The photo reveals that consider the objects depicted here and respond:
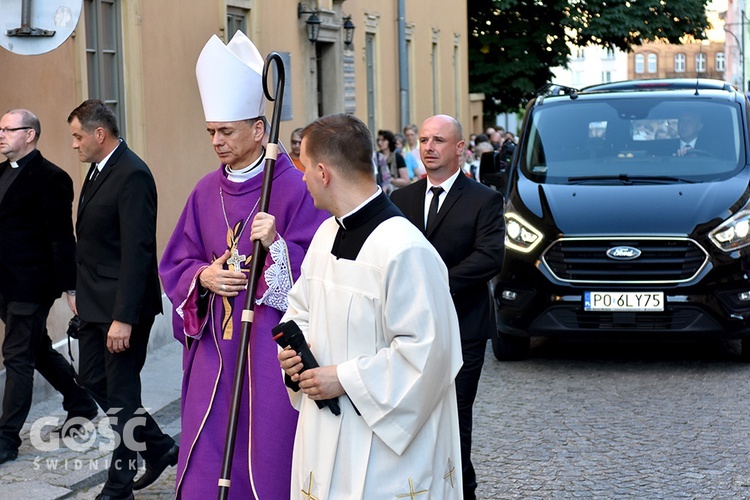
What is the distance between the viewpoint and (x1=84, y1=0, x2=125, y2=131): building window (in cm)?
1030

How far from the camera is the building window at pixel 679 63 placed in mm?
127875

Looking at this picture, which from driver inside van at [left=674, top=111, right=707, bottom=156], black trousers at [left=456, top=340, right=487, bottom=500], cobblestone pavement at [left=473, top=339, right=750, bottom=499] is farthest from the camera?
driver inside van at [left=674, top=111, right=707, bottom=156]

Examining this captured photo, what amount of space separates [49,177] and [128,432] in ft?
5.62

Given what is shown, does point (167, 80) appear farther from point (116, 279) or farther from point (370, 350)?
point (370, 350)

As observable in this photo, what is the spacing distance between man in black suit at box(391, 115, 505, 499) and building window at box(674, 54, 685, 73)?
126339mm

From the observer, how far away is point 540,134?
10.7 m

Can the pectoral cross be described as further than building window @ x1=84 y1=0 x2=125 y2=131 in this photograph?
No

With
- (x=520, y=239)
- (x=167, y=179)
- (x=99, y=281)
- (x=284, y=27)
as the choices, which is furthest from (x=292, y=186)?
(x=284, y=27)

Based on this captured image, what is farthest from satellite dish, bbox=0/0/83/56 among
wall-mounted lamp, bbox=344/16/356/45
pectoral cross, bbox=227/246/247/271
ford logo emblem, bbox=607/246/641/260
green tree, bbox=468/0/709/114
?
green tree, bbox=468/0/709/114

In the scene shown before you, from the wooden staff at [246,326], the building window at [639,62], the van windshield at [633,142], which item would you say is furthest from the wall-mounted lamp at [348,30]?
the building window at [639,62]

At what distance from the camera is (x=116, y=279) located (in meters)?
6.16

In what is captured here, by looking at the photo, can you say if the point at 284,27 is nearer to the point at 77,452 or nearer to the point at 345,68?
the point at 345,68

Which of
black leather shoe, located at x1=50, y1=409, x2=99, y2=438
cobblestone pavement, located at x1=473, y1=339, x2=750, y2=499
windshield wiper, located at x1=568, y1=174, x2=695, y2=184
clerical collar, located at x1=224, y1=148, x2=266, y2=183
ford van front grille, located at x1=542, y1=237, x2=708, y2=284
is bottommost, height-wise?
cobblestone pavement, located at x1=473, y1=339, x2=750, y2=499

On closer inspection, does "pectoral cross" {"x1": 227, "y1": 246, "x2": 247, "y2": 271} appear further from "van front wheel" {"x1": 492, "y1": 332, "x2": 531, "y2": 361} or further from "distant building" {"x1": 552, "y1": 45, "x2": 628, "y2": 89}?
"distant building" {"x1": 552, "y1": 45, "x2": 628, "y2": 89}
